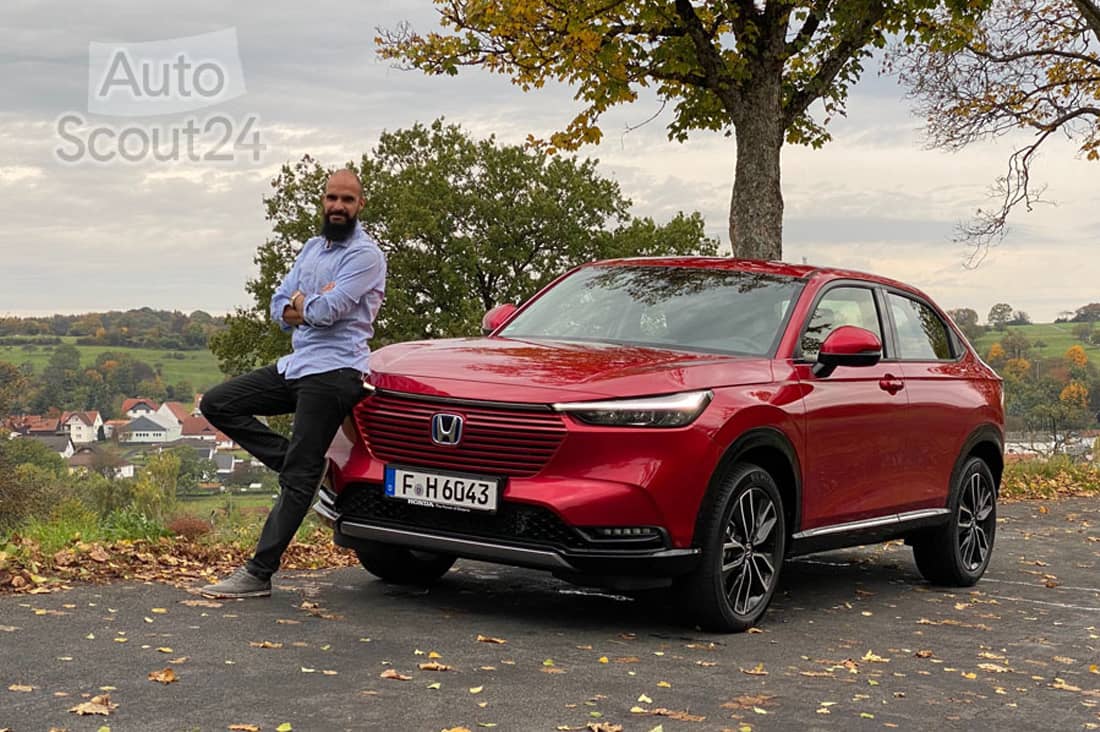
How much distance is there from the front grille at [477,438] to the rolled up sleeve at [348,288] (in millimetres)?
522

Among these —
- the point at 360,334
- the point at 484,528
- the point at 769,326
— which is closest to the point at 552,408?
the point at 484,528

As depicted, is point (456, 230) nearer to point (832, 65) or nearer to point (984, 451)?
point (832, 65)

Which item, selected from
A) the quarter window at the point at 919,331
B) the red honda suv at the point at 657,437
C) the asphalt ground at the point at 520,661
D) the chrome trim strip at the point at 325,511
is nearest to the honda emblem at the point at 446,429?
the red honda suv at the point at 657,437

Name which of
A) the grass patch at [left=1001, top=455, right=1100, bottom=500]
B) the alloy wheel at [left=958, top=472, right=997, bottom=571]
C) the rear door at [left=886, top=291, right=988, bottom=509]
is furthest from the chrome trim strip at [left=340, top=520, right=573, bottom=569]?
the grass patch at [left=1001, top=455, right=1100, bottom=500]

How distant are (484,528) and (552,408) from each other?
2.19ft

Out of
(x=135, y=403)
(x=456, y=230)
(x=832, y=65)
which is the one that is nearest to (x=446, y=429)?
(x=832, y=65)

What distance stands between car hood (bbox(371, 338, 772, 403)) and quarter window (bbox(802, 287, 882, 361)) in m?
0.57

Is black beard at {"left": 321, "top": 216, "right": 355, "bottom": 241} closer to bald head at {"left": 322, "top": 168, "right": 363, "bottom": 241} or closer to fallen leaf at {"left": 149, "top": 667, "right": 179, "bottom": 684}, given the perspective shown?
bald head at {"left": 322, "top": 168, "right": 363, "bottom": 241}

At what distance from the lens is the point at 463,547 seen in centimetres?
666

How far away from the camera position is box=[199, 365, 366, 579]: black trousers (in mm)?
7129

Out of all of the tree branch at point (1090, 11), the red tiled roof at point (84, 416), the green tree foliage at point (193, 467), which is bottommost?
the green tree foliage at point (193, 467)

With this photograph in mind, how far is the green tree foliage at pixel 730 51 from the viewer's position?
17.3 meters

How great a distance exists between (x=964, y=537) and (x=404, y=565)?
12.9 ft

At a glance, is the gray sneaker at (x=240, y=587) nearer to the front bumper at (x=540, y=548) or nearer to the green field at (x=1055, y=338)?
the front bumper at (x=540, y=548)
